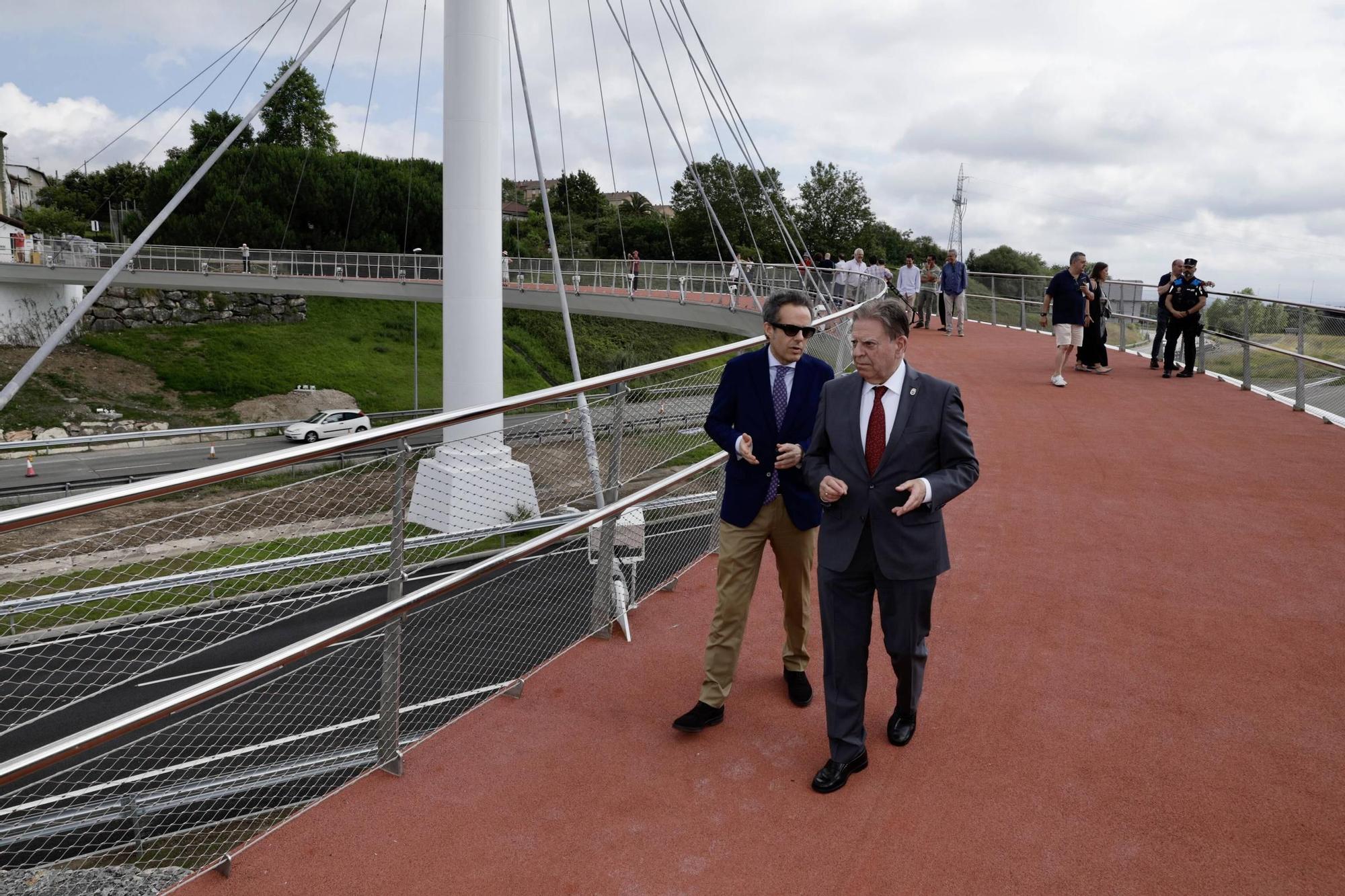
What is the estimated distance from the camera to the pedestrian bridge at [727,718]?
3.20 meters

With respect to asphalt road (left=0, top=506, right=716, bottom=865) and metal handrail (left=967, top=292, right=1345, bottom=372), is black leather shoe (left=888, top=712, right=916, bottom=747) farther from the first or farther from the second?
metal handrail (left=967, top=292, right=1345, bottom=372)

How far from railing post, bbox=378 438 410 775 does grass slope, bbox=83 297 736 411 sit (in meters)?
44.5

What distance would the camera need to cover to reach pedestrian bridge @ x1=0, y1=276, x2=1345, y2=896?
3203 mm

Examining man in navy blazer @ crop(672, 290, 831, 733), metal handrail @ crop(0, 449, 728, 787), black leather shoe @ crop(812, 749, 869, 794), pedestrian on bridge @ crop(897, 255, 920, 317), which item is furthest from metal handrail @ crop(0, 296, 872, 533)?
pedestrian on bridge @ crop(897, 255, 920, 317)

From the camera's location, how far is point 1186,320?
14328mm

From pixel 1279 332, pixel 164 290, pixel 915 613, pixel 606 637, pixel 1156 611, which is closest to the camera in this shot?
pixel 915 613

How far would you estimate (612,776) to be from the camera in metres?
3.77

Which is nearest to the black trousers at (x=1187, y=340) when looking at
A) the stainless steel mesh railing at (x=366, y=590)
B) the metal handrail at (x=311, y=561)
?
the stainless steel mesh railing at (x=366, y=590)

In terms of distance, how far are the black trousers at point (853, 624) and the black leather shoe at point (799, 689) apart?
2.05 feet

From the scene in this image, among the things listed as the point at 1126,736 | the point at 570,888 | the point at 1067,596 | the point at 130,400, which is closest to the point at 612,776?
the point at 570,888

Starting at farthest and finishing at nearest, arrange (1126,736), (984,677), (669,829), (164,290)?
1. (164,290)
2. (984,677)
3. (1126,736)
4. (669,829)

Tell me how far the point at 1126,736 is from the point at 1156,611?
170 cm

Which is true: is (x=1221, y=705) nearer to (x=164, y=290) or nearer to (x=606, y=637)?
(x=606, y=637)

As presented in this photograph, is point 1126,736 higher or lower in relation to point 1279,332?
lower
